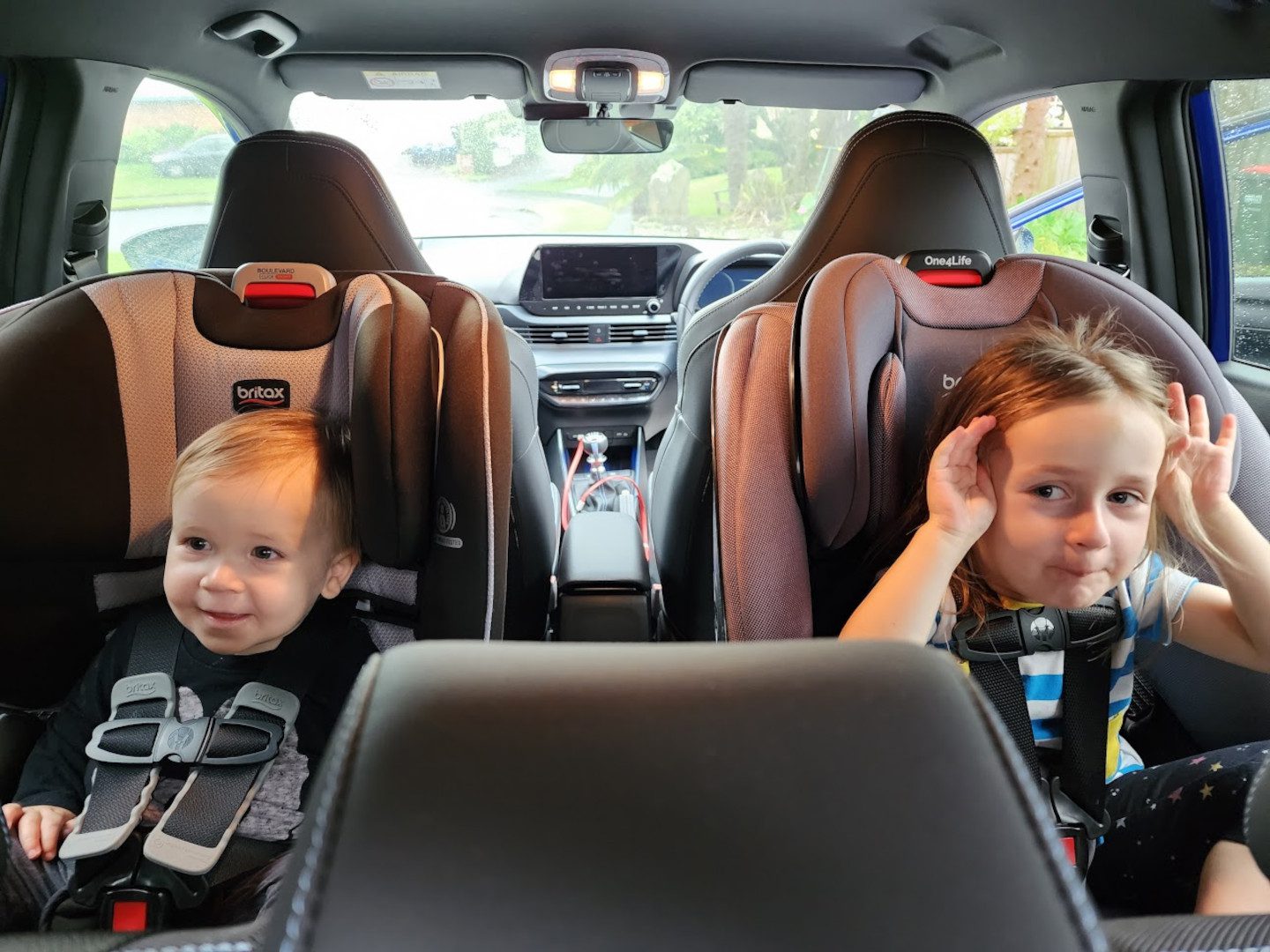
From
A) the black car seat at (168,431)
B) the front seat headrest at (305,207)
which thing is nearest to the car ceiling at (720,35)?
the front seat headrest at (305,207)

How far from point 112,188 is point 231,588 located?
1.84 metres

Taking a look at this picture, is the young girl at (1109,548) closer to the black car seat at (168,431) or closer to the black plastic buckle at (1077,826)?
the black plastic buckle at (1077,826)

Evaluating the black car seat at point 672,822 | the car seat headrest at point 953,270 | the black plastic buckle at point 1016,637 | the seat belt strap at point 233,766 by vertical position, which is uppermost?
the car seat headrest at point 953,270

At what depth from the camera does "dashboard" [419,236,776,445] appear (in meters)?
3.82

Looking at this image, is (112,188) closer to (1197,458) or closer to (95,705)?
(95,705)

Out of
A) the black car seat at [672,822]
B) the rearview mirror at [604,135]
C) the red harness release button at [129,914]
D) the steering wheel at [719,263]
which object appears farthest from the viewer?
the steering wheel at [719,263]

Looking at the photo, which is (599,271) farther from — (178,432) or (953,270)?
(178,432)

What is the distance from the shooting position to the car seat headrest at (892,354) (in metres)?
1.38

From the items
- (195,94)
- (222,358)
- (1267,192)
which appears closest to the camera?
(222,358)

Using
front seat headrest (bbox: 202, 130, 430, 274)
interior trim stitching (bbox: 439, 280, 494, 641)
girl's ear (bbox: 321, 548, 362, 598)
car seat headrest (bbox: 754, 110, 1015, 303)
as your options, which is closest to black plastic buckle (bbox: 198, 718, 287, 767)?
girl's ear (bbox: 321, 548, 362, 598)

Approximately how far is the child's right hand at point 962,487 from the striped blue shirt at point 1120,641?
0.41 feet

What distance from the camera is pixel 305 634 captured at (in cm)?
145

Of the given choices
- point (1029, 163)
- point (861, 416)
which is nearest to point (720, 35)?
point (1029, 163)

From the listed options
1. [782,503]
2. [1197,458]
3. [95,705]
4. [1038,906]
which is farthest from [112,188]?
[1038,906]
